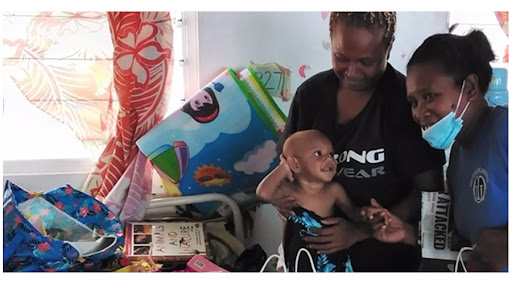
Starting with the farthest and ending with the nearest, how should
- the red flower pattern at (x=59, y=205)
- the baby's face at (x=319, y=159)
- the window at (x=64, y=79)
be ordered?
the window at (x=64, y=79) → the red flower pattern at (x=59, y=205) → the baby's face at (x=319, y=159)

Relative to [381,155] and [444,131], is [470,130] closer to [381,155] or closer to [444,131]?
[444,131]

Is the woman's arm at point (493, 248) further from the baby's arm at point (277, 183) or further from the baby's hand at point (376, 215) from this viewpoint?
the baby's arm at point (277, 183)

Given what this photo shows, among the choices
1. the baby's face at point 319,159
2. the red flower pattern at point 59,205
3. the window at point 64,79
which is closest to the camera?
the baby's face at point 319,159

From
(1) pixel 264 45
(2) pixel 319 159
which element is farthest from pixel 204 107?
(2) pixel 319 159

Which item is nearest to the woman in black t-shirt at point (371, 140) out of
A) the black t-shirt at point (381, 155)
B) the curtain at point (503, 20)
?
the black t-shirt at point (381, 155)

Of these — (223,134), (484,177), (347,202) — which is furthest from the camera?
(223,134)

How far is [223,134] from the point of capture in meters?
1.48

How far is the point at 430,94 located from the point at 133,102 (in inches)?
27.4

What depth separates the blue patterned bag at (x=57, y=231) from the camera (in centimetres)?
128

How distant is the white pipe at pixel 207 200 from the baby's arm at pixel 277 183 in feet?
0.43

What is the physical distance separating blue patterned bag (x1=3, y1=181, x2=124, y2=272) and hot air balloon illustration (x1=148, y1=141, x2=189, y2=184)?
0.17 metres

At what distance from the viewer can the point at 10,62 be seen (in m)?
1.53

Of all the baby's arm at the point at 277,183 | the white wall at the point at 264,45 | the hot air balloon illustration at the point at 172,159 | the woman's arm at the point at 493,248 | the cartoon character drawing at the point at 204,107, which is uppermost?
the white wall at the point at 264,45
